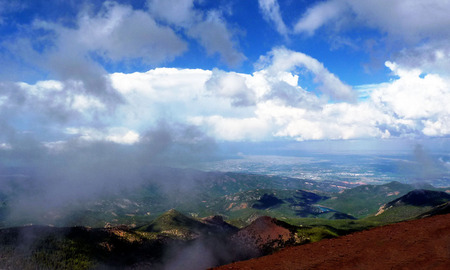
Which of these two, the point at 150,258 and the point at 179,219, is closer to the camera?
the point at 150,258

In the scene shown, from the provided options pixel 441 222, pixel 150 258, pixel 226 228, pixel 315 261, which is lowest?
pixel 226 228

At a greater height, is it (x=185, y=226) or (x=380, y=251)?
(x=380, y=251)

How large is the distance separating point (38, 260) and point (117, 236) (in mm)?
26350

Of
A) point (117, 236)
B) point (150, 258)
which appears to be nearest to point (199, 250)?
point (150, 258)

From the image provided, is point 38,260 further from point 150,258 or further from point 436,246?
point 436,246

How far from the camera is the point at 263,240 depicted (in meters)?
92.4

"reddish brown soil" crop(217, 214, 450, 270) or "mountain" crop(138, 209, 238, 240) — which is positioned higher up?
"reddish brown soil" crop(217, 214, 450, 270)

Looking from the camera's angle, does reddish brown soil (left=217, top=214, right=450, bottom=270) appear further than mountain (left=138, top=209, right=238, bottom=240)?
No

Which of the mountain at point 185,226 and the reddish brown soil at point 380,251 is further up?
the reddish brown soil at point 380,251

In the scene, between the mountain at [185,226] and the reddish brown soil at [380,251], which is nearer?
the reddish brown soil at [380,251]

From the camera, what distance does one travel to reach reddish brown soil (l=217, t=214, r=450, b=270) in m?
32.4

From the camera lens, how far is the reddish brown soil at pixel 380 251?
1277 inches

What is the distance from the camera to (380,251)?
3750 centimetres

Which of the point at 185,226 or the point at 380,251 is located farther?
the point at 185,226
